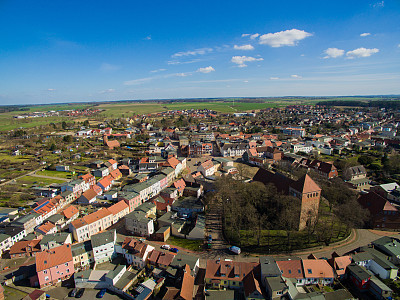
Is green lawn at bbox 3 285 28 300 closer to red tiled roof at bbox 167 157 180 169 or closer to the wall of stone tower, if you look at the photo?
the wall of stone tower

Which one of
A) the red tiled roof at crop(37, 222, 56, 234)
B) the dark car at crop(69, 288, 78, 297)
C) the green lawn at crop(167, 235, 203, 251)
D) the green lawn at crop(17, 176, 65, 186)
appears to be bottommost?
the dark car at crop(69, 288, 78, 297)

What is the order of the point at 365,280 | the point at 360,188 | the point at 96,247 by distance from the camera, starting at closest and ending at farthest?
1. the point at 365,280
2. the point at 96,247
3. the point at 360,188

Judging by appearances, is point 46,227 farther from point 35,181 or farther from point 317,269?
point 317,269

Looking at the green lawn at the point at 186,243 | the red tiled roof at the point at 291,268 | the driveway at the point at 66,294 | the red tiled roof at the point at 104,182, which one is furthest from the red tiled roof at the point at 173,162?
the red tiled roof at the point at 291,268

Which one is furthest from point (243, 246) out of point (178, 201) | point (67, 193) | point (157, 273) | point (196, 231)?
point (67, 193)

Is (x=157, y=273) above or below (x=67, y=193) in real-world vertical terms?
below

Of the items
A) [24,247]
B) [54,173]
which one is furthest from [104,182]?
[54,173]

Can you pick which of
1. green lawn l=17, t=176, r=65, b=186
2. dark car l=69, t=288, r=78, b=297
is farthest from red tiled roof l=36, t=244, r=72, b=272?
green lawn l=17, t=176, r=65, b=186

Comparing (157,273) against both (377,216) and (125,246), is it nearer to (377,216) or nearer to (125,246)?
(125,246)
